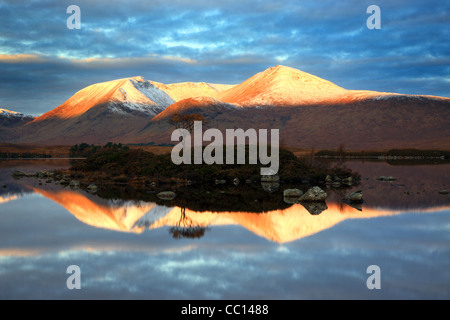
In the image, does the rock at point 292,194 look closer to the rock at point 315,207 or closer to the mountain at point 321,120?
the rock at point 315,207

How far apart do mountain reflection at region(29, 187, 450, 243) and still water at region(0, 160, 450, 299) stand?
41 mm

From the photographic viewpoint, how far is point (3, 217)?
17.9 m

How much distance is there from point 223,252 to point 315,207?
969 centimetres

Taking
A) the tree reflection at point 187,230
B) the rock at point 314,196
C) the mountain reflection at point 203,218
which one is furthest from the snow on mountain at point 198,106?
the tree reflection at point 187,230

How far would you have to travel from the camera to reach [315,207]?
20.6m

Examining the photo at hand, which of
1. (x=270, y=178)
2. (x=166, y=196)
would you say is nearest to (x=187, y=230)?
(x=166, y=196)

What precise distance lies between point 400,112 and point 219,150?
5185 inches

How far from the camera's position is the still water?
885 cm

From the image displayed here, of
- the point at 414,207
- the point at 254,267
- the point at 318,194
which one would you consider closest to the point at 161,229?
the point at 254,267

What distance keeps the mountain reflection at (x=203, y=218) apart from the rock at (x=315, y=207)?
147mm

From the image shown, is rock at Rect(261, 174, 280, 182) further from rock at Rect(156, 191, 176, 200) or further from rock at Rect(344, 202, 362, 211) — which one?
rock at Rect(344, 202, 362, 211)

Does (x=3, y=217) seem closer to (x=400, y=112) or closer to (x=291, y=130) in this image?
(x=291, y=130)

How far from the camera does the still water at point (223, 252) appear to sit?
348 inches

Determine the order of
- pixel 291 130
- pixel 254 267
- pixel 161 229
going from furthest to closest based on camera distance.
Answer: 1. pixel 291 130
2. pixel 161 229
3. pixel 254 267
